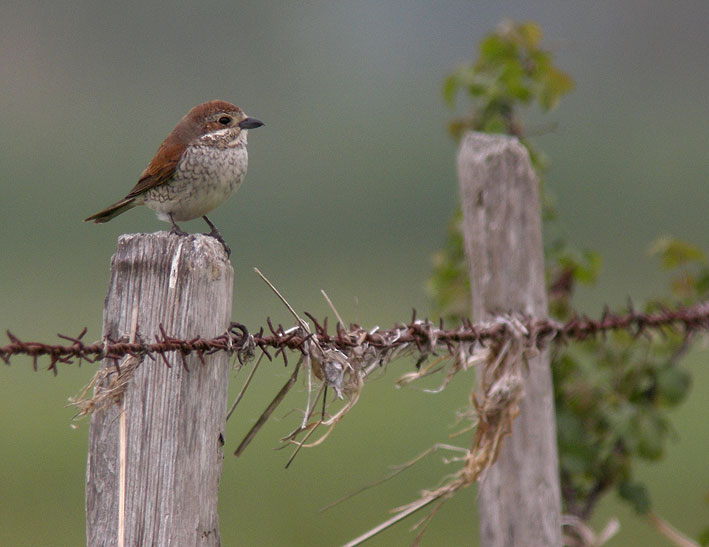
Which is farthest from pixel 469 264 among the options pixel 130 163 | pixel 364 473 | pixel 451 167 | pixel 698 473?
pixel 130 163

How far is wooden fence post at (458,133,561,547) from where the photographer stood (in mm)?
3432

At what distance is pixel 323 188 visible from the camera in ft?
72.5

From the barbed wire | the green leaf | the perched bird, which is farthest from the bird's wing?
the green leaf

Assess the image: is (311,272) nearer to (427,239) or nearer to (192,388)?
(427,239)

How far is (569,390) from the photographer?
454 cm

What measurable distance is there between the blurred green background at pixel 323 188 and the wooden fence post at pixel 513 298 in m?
0.36

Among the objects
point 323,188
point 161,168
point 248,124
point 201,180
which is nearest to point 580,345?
point 248,124

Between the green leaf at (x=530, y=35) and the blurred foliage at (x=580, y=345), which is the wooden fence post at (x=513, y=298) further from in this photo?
the green leaf at (x=530, y=35)

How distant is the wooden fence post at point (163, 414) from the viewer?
2.25 m

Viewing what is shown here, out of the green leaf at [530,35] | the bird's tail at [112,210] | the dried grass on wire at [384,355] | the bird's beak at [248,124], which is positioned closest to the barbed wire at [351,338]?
the dried grass on wire at [384,355]

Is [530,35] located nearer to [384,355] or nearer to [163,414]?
[384,355]

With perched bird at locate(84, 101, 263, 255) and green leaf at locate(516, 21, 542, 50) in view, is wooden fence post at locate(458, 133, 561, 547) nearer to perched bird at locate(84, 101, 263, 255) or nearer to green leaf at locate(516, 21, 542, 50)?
perched bird at locate(84, 101, 263, 255)

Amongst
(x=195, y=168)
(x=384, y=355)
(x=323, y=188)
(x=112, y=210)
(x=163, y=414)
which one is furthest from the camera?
(x=323, y=188)

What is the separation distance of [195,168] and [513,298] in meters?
1.27
